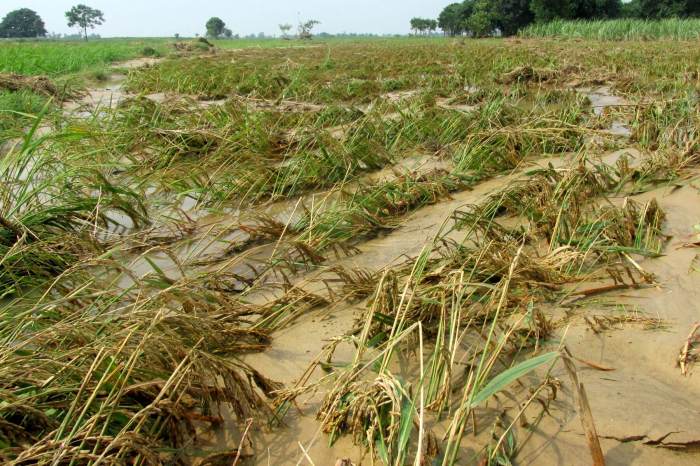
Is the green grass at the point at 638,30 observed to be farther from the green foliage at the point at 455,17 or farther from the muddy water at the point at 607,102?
the green foliage at the point at 455,17

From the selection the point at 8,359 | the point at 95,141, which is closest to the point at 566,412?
the point at 8,359

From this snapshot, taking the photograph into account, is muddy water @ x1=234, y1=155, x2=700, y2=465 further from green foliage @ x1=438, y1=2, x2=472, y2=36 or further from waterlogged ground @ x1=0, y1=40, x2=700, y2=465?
green foliage @ x1=438, y1=2, x2=472, y2=36

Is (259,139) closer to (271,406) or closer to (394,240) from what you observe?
(394,240)

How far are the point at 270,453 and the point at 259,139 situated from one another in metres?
3.67

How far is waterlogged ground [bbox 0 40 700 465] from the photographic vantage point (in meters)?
1.54

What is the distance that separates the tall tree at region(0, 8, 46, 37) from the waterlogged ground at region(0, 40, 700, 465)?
90.1 metres

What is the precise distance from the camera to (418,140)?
210 inches

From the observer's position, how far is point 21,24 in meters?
76.9

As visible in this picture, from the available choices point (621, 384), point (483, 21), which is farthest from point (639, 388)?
point (483, 21)

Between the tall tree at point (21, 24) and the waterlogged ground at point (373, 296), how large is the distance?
90067mm

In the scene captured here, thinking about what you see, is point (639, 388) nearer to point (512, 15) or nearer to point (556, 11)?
point (556, 11)

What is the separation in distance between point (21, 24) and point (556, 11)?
77.0m

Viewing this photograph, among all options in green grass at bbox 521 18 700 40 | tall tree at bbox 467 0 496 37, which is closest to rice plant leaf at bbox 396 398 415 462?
green grass at bbox 521 18 700 40

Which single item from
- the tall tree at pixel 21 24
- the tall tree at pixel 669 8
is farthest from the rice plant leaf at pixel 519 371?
the tall tree at pixel 21 24
